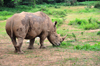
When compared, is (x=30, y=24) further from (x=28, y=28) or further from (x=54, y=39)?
(x=54, y=39)

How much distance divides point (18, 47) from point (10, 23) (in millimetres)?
1035

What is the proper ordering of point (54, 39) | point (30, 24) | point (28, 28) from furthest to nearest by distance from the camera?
point (54, 39) < point (30, 24) < point (28, 28)

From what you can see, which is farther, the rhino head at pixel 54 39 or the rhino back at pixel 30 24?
the rhino head at pixel 54 39

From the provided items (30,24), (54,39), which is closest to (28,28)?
(30,24)

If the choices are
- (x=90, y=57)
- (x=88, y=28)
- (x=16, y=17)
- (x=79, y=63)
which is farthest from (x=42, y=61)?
(x=88, y=28)

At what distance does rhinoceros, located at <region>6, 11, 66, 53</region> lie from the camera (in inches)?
286

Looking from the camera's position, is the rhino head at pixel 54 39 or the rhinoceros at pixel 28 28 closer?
the rhinoceros at pixel 28 28

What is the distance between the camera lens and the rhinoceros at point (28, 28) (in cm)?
727

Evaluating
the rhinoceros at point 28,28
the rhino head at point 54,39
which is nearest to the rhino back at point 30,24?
the rhinoceros at point 28,28

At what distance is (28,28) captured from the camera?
25.5 ft

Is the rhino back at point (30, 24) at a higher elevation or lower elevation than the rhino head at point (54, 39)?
higher

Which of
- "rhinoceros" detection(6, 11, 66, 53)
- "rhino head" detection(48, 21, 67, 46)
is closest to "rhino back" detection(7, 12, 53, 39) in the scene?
"rhinoceros" detection(6, 11, 66, 53)

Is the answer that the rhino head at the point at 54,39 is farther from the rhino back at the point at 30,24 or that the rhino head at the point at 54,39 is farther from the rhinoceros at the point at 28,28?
the rhino back at the point at 30,24

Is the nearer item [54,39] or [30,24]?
[30,24]
